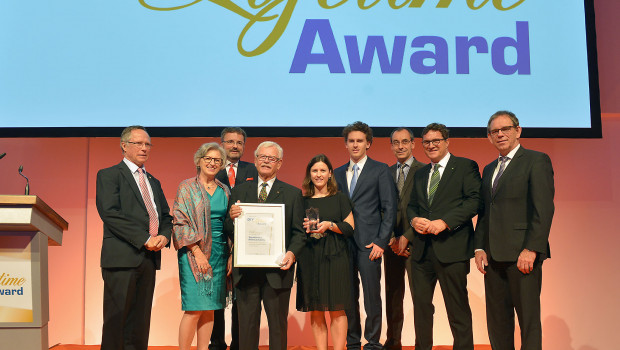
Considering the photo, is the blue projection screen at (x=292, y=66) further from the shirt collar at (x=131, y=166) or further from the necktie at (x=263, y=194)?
the necktie at (x=263, y=194)

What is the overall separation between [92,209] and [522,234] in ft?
11.9

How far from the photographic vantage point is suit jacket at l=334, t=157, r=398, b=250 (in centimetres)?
349

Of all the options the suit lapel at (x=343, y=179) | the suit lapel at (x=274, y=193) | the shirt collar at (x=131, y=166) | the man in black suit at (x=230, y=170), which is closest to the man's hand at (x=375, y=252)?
the suit lapel at (x=343, y=179)

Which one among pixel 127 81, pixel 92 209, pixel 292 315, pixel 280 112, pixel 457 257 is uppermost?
pixel 127 81

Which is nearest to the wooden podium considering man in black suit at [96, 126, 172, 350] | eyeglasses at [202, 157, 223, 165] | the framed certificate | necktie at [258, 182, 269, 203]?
man in black suit at [96, 126, 172, 350]

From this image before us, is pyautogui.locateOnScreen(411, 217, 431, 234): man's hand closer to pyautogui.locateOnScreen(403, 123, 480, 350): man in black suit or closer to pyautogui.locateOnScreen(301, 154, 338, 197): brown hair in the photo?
pyautogui.locateOnScreen(403, 123, 480, 350): man in black suit

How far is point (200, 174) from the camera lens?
10.8 ft

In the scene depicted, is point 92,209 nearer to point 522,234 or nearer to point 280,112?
point 280,112

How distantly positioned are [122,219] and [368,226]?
5.16ft

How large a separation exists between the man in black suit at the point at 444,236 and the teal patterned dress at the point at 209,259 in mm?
1220

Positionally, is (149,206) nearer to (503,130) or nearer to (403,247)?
(403,247)

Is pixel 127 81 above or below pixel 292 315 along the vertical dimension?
above

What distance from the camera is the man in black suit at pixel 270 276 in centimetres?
303

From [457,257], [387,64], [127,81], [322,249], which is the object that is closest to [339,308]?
[322,249]
